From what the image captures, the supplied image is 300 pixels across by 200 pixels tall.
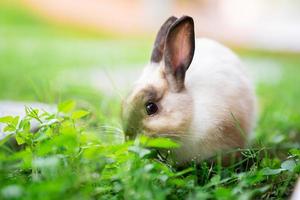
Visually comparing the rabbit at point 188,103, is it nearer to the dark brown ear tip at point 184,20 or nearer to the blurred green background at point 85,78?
the dark brown ear tip at point 184,20

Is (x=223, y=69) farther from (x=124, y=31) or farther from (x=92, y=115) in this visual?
(x=124, y=31)

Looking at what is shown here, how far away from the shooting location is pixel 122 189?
236cm

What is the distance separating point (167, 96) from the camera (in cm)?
321

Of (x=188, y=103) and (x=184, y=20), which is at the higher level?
(x=184, y=20)

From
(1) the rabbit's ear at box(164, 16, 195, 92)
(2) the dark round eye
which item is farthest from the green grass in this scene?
(1) the rabbit's ear at box(164, 16, 195, 92)

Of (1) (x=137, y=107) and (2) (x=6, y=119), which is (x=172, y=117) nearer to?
(1) (x=137, y=107)

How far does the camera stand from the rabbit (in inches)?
123

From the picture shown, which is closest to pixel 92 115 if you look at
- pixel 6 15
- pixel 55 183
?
pixel 55 183

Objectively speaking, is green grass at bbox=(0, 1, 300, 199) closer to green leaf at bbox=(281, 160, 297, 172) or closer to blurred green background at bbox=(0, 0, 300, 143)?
green leaf at bbox=(281, 160, 297, 172)

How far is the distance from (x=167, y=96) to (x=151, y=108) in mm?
135

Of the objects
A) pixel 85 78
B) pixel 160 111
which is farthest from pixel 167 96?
pixel 85 78

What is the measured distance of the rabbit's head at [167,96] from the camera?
10.2ft

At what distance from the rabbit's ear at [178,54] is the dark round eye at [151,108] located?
0.53 feet

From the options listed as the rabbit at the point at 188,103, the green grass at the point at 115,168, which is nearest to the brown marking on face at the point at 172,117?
the rabbit at the point at 188,103
